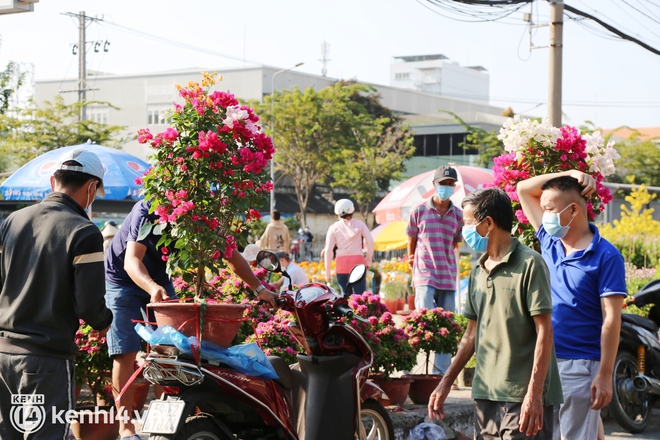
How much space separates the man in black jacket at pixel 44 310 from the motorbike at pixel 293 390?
64 cm

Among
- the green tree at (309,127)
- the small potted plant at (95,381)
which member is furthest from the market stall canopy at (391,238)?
the green tree at (309,127)

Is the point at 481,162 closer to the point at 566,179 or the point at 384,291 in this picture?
the point at 384,291

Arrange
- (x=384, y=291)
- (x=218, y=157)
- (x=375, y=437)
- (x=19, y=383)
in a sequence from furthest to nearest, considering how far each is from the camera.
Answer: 1. (x=384, y=291)
2. (x=375, y=437)
3. (x=218, y=157)
4. (x=19, y=383)

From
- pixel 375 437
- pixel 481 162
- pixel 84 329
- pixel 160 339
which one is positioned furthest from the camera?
pixel 481 162

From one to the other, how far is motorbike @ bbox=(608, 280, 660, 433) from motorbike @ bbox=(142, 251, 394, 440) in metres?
3.11

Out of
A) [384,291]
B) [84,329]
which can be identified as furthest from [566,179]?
[384,291]

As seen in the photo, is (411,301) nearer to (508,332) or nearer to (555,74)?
(555,74)

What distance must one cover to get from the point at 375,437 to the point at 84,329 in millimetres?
2328

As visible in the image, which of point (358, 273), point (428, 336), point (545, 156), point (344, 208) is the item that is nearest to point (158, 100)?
point (344, 208)

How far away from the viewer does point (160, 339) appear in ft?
15.8

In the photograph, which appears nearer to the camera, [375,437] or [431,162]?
[375,437]

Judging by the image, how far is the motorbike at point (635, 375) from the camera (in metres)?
8.22

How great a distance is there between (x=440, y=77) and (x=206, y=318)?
14144 cm

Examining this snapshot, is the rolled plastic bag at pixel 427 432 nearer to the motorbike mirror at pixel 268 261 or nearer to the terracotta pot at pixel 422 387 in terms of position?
the terracotta pot at pixel 422 387
